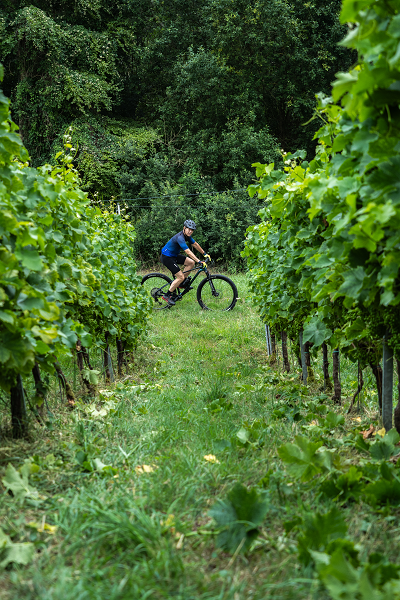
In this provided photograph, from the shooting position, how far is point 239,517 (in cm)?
149

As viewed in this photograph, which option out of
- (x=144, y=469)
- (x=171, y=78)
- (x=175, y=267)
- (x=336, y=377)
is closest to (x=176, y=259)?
(x=175, y=267)

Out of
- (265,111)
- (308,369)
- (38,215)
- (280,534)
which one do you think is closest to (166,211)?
(265,111)

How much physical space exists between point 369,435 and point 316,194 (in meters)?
1.26

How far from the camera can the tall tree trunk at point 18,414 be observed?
2201 mm

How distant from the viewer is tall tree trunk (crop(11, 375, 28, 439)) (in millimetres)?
2201

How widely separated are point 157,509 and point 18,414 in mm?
940

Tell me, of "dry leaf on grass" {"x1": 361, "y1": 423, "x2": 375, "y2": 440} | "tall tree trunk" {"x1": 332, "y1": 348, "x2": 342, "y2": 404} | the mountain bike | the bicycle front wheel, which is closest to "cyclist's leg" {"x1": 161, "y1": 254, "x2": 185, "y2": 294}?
→ the mountain bike

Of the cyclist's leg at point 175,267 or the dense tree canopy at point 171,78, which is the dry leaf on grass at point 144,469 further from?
the dense tree canopy at point 171,78

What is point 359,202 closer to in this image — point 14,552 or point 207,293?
point 14,552

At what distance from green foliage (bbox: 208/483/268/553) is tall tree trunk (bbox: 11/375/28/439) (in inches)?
44.7

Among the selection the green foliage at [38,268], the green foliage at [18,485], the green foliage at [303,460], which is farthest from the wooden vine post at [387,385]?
the green foliage at [18,485]

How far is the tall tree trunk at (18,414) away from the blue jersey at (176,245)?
6655mm

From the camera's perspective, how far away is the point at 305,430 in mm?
2475

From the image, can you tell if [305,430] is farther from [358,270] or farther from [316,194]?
[316,194]
